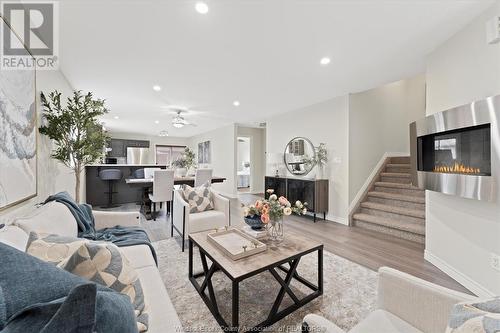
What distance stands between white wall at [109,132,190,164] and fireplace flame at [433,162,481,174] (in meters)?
10.1

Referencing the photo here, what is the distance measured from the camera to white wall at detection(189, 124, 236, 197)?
6.94 m

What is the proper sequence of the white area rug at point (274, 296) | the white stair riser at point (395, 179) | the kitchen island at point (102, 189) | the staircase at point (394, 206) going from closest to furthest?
the white area rug at point (274, 296) < the staircase at point (394, 206) < the white stair riser at point (395, 179) < the kitchen island at point (102, 189)

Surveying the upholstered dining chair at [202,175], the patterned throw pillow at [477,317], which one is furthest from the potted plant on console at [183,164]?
the patterned throw pillow at [477,317]

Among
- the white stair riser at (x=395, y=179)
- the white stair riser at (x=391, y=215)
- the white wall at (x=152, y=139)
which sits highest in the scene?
the white wall at (x=152, y=139)

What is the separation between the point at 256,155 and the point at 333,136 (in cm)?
394

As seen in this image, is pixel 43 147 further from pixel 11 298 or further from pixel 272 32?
pixel 272 32

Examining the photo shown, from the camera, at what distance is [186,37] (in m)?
2.19

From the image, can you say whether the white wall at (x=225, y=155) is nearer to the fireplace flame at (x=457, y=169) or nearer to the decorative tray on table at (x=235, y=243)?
the decorative tray on table at (x=235, y=243)

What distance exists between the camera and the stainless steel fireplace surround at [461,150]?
170 cm

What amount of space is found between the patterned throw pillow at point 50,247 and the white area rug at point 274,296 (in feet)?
3.32

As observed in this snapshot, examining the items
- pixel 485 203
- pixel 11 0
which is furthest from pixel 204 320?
pixel 11 0

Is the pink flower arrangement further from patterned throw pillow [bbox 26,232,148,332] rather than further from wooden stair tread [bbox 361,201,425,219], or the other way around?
wooden stair tread [bbox 361,201,425,219]

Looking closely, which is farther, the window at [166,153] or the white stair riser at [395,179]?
the window at [166,153]

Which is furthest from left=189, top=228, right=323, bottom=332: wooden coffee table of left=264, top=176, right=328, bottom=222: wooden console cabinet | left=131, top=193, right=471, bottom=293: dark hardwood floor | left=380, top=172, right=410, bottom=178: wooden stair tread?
left=380, top=172, right=410, bottom=178: wooden stair tread
